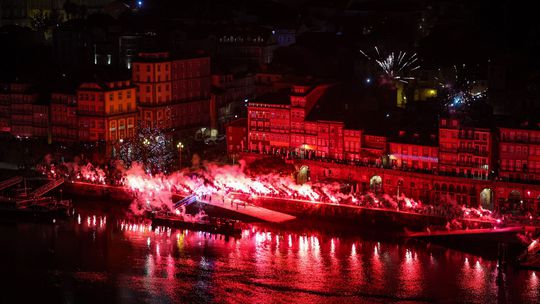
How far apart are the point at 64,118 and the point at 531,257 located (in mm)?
20676

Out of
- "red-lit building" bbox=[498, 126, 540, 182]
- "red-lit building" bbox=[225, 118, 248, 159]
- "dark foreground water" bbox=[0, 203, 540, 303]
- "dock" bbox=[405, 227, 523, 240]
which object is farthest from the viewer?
"red-lit building" bbox=[225, 118, 248, 159]

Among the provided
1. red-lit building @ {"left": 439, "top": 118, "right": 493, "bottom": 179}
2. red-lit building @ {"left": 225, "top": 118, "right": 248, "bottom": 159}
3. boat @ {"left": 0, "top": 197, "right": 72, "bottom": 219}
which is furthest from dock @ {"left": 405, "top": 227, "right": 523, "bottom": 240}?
boat @ {"left": 0, "top": 197, "right": 72, "bottom": 219}

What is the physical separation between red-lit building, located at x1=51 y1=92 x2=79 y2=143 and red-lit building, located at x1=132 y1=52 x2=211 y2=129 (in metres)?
2.68

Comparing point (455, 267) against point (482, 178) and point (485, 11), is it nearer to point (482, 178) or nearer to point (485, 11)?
point (482, 178)

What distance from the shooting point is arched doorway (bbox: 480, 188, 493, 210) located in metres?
40.7

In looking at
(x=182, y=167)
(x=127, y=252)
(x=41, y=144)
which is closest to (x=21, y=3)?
(x=41, y=144)

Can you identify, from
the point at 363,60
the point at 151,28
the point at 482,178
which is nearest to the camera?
the point at 482,178

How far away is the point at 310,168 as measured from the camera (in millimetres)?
44438

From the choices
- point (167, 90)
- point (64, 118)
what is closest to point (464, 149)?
point (167, 90)

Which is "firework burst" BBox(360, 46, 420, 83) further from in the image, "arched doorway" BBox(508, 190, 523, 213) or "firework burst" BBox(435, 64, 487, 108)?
"arched doorway" BBox(508, 190, 523, 213)

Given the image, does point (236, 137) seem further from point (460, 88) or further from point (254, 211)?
point (460, 88)

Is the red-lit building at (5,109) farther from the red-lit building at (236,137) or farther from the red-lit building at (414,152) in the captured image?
the red-lit building at (414,152)

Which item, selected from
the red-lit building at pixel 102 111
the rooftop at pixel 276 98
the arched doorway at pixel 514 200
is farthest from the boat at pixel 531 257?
the red-lit building at pixel 102 111

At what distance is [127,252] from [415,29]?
981 inches
